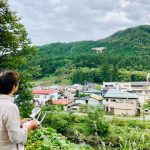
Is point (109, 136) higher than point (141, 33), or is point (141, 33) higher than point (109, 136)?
point (141, 33)

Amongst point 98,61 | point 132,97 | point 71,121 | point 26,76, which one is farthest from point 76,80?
point 26,76

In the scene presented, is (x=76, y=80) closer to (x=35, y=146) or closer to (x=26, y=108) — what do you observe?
(x=26, y=108)

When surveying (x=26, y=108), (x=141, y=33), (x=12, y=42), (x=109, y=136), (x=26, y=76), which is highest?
(x=141, y=33)

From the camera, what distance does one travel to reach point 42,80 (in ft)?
283

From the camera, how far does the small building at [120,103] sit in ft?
133

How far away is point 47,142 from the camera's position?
3586 mm

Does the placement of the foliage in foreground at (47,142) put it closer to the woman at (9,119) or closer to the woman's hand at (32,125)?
the woman's hand at (32,125)

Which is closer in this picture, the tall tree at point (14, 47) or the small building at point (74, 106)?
the tall tree at point (14, 47)

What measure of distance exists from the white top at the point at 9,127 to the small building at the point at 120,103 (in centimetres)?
3787

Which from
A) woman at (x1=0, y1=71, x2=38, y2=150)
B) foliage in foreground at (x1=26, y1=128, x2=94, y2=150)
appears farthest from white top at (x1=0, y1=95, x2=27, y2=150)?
foliage in foreground at (x1=26, y1=128, x2=94, y2=150)

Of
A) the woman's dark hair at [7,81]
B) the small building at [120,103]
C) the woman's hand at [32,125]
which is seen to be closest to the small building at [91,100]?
the small building at [120,103]

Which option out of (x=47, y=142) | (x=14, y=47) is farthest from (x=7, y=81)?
(x=14, y=47)

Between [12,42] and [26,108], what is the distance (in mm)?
2268

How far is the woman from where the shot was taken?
2502mm
